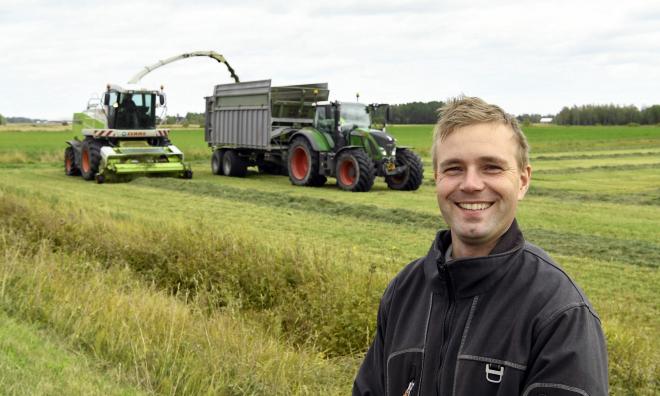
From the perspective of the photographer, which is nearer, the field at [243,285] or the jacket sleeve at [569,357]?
the jacket sleeve at [569,357]

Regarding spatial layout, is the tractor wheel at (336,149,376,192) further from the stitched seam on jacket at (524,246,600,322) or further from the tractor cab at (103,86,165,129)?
the stitched seam on jacket at (524,246,600,322)

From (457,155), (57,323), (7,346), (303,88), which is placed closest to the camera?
(457,155)

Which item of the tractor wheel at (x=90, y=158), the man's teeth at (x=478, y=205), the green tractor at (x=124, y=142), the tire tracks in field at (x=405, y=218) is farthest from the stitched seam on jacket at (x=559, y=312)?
the tractor wheel at (x=90, y=158)

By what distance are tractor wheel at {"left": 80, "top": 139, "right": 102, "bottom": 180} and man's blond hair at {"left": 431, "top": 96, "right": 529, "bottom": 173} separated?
20.1m

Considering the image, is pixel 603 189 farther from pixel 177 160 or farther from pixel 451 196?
pixel 451 196

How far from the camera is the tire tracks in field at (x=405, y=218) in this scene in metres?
10.2

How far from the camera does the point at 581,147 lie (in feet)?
135

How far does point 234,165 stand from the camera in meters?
22.9

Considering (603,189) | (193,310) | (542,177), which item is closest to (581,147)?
(542,177)

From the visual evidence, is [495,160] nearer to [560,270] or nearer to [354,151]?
[560,270]

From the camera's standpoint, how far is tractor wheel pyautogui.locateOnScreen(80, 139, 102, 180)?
838 inches

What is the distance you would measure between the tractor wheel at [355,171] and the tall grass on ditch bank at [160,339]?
1029cm

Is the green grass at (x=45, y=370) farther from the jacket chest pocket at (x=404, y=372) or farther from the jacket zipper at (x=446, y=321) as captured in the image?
the jacket zipper at (x=446, y=321)

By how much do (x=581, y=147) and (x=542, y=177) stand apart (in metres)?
19.9
